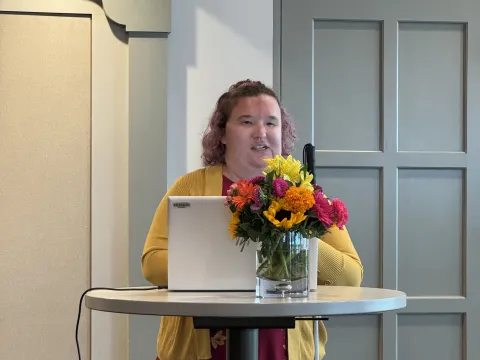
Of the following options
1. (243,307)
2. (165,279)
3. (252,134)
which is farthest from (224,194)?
(243,307)

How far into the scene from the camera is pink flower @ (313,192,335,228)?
5.62 feet

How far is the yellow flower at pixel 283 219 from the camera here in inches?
66.6

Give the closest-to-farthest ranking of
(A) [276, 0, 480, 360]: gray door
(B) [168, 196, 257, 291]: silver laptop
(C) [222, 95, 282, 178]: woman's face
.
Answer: (B) [168, 196, 257, 291]: silver laptop < (C) [222, 95, 282, 178]: woman's face < (A) [276, 0, 480, 360]: gray door

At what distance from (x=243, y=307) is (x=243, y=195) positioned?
35 cm

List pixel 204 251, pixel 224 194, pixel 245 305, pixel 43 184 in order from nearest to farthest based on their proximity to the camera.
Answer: pixel 245 305, pixel 204 251, pixel 224 194, pixel 43 184

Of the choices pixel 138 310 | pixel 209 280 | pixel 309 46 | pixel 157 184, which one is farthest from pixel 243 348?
pixel 309 46

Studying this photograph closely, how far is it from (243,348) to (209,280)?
0.57 feet

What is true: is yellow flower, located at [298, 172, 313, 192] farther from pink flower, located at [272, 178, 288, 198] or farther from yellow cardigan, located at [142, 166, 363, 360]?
yellow cardigan, located at [142, 166, 363, 360]

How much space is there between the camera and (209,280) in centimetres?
182

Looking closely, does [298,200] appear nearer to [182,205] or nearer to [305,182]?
[305,182]

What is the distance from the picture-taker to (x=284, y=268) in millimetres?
1722

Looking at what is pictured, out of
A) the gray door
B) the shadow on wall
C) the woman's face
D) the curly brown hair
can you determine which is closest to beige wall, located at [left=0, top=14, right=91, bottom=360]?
the shadow on wall

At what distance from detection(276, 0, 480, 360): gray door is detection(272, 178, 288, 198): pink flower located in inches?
70.3

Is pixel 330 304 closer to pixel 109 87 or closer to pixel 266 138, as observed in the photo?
pixel 266 138
